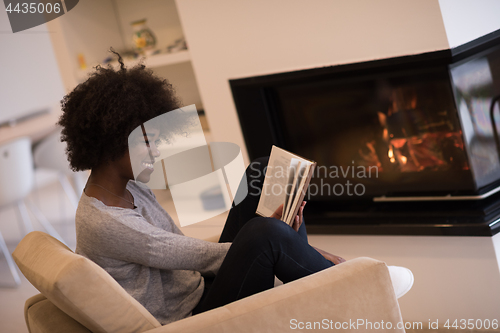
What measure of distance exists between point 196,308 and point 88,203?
389 millimetres

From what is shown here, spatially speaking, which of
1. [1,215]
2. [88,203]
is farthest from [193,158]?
[1,215]

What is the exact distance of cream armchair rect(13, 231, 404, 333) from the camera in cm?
91

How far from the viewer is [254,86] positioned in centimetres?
188

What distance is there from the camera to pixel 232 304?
1.00 meters

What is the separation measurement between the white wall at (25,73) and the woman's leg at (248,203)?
3637mm

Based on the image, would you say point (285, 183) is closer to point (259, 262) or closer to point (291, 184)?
point (291, 184)

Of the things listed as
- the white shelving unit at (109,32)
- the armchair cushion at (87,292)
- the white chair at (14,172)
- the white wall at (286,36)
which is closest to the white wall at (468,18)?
the white wall at (286,36)

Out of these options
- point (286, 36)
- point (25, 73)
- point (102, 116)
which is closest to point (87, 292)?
point (102, 116)

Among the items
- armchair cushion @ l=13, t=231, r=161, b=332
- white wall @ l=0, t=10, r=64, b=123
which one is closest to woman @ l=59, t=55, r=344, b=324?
armchair cushion @ l=13, t=231, r=161, b=332

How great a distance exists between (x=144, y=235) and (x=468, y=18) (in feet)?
3.82

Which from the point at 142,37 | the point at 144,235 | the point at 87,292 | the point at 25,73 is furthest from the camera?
the point at 25,73

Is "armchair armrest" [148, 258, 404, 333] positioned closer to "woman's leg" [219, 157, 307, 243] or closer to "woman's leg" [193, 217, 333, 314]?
"woman's leg" [193, 217, 333, 314]

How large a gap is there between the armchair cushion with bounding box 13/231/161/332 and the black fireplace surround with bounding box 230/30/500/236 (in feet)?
3.19

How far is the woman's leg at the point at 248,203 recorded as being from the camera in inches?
54.8
